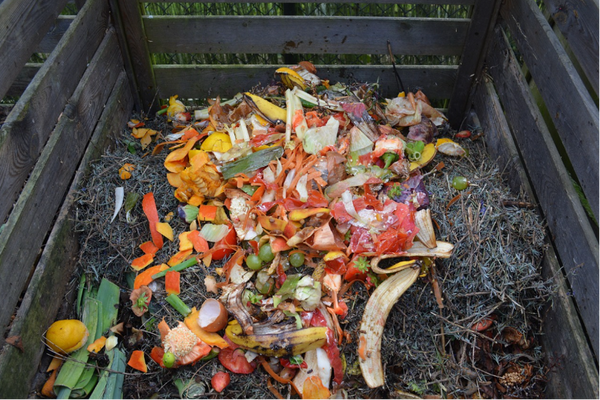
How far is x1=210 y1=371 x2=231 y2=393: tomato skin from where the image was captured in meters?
2.29

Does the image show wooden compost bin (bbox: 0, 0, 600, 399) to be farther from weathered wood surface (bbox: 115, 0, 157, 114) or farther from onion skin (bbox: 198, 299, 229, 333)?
onion skin (bbox: 198, 299, 229, 333)

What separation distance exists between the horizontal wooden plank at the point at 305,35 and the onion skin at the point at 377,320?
1.84m

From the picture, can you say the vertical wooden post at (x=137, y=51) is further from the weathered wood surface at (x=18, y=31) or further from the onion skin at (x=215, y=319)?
the onion skin at (x=215, y=319)

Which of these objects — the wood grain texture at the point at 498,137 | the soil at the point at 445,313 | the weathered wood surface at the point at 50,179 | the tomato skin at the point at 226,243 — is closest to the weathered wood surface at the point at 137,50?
the weathered wood surface at the point at 50,179

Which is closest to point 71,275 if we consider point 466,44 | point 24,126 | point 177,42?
point 24,126

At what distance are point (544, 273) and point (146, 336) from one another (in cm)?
222

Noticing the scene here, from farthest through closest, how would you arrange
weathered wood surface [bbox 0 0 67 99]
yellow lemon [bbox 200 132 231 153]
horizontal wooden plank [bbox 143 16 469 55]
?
horizontal wooden plank [bbox 143 16 469 55]
yellow lemon [bbox 200 132 231 153]
weathered wood surface [bbox 0 0 67 99]

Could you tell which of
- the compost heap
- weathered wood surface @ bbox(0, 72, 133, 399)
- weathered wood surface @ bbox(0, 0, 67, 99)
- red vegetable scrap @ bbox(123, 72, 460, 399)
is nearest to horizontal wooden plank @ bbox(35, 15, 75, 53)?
weathered wood surface @ bbox(0, 72, 133, 399)

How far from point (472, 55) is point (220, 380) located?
2798mm

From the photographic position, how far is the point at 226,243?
2611 millimetres

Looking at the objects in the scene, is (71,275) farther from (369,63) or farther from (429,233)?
(369,63)

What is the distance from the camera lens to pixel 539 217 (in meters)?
2.60

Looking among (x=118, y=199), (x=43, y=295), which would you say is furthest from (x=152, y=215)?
(x=43, y=295)

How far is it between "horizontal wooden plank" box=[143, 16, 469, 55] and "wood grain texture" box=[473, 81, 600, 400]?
0.96 meters
